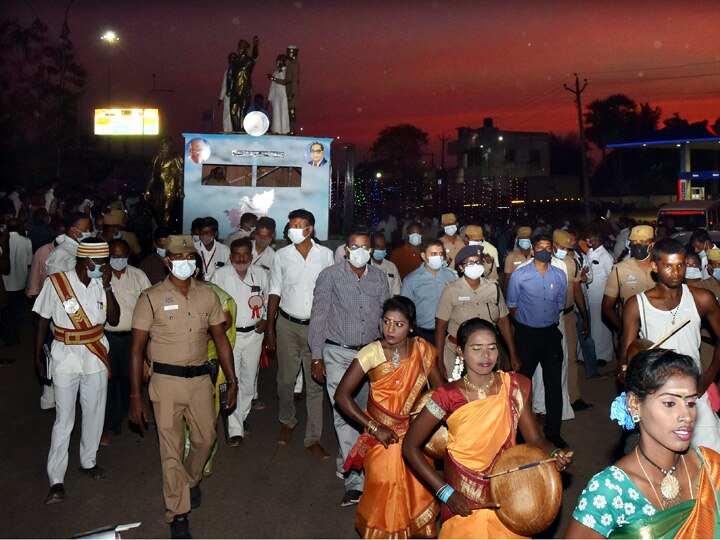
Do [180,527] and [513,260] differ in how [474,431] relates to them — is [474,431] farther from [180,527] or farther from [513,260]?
[513,260]

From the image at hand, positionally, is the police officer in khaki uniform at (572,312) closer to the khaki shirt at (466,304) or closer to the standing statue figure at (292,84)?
the khaki shirt at (466,304)

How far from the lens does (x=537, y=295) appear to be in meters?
7.36

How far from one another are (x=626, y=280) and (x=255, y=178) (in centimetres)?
988

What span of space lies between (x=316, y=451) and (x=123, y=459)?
1.85m

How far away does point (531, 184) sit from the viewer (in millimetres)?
58250

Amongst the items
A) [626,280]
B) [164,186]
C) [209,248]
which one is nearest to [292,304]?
[209,248]

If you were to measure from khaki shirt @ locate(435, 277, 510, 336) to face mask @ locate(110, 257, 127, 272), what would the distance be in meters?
3.15

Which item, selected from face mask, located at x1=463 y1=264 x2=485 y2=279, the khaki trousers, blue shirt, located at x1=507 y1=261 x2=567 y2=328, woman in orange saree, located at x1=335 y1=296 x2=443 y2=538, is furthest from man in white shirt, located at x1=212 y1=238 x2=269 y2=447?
woman in orange saree, located at x1=335 y1=296 x2=443 y2=538

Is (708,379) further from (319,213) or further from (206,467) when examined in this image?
(319,213)

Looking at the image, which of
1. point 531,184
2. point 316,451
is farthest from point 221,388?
point 531,184

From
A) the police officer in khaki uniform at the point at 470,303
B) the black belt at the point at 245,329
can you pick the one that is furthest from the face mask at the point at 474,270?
the black belt at the point at 245,329

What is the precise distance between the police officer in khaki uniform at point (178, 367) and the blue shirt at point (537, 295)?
10.4 ft

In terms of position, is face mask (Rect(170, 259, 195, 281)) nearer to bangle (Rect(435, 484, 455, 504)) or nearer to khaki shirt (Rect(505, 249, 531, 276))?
bangle (Rect(435, 484, 455, 504))

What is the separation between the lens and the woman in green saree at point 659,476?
250 centimetres
